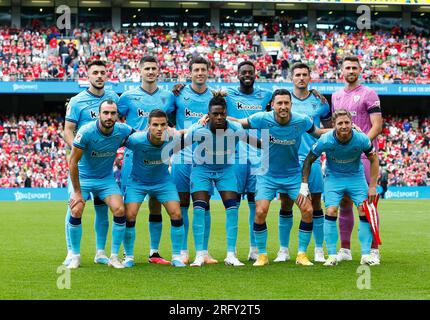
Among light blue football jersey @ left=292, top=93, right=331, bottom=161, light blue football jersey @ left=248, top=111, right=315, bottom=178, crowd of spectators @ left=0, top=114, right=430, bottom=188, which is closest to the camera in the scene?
light blue football jersey @ left=248, top=111, right=315, bottom=178

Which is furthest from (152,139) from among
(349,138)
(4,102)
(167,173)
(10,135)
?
(4,102)

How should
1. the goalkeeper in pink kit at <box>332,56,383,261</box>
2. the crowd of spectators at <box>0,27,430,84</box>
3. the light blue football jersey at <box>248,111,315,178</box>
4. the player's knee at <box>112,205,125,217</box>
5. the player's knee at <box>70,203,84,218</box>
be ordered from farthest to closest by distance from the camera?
the crowd of spectators at <box>0,27,430,84</box> → the goalkeeper in pink kit at <box>332,56,383,261</box> → the light blue football jersey at <box>248,111,315,178</box> → the player's knee at <box>112,205,125,217</box> → the player's knee at <box>70,203,84,218</box>

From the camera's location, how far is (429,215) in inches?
837

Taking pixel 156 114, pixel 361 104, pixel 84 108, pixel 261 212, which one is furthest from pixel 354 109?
pixel 84 108

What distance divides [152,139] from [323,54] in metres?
33.0

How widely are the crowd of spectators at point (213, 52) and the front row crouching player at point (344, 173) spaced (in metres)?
26.7

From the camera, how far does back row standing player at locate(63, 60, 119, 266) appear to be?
9.89 m

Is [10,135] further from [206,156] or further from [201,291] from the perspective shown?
[201,291]

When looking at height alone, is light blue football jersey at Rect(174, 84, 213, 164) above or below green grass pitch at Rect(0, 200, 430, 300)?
above

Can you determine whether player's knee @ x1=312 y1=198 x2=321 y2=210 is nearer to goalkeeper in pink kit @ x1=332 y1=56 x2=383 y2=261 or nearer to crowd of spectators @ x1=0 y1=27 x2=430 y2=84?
goalkeeper in pink kit @ x1=332 y1=56 x2=383 y2=261

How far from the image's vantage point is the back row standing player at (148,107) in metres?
10.0

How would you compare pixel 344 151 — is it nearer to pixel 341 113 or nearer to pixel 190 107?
pixel 341 113

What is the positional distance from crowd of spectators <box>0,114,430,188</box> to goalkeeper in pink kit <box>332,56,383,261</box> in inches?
820

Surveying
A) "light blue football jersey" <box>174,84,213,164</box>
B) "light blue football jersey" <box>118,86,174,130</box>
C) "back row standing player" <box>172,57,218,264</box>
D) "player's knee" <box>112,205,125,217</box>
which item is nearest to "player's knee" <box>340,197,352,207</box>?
"back row standing player" <box>172,57,218,264</box>
